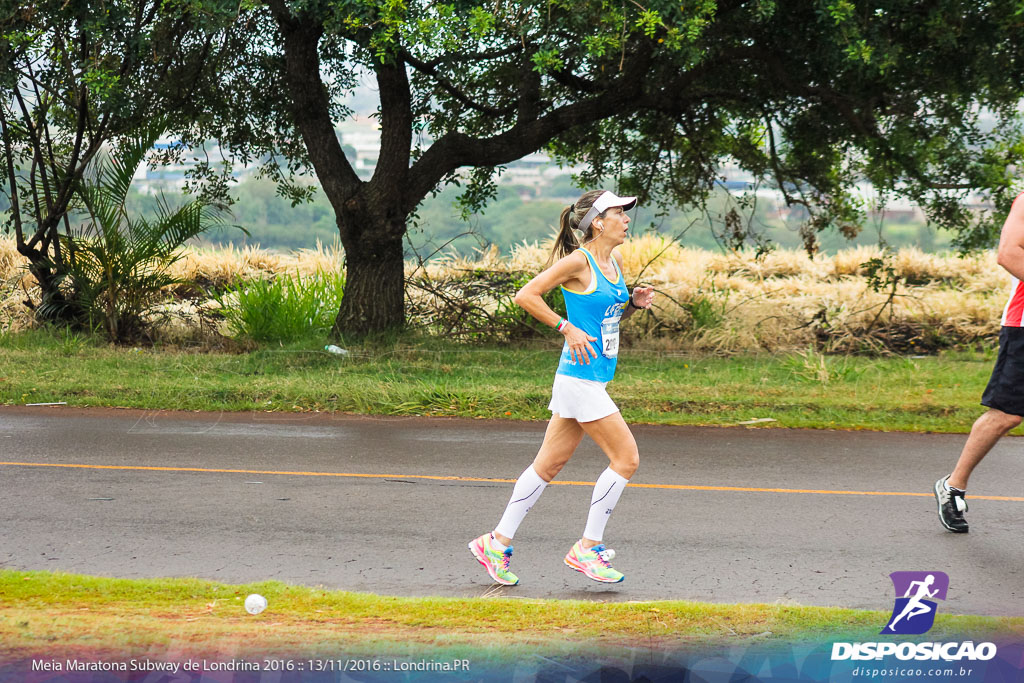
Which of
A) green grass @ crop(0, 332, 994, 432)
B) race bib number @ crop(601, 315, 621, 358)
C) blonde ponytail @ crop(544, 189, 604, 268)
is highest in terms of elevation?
blonde ponytail @ crop(544, 189, 604, 268)

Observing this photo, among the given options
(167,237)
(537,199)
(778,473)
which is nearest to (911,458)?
(778,473)

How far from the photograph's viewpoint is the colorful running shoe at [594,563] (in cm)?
532

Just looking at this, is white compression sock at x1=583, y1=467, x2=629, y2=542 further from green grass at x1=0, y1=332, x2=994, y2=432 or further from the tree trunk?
the tree trunk

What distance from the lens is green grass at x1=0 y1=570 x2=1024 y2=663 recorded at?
421 cm

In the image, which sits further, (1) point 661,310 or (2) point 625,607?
(1) point 661,310

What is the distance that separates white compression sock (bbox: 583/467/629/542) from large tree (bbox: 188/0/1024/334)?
5652 mm

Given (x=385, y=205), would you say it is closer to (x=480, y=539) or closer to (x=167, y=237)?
(x=167, y=237)

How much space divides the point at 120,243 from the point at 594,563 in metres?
11.3

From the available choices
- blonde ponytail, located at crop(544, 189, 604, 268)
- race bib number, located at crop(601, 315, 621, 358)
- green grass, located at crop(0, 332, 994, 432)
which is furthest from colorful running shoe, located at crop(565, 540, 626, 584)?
green grass, located at crop(0, 332, 994, 432)

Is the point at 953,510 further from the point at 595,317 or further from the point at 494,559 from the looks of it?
the point at 494,559

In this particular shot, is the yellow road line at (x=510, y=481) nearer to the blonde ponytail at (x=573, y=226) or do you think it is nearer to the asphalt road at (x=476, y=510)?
the asphalt road at (x=476, y=510)

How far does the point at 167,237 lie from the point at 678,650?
40.2ft

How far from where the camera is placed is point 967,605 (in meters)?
5.08

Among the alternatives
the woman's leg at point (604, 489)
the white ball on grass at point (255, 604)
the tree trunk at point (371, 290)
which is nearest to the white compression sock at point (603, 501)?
the woman's leg at point (604, 489)
